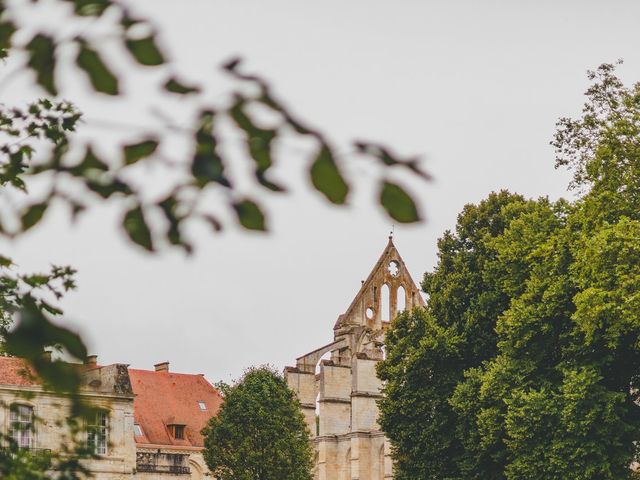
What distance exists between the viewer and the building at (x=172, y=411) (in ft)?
184

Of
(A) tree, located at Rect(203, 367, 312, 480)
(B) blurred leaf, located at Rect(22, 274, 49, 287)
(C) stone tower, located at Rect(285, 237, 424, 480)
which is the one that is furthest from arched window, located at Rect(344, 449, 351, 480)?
(B) blurred leaf, located at Rect(22, 274, 49, 287)

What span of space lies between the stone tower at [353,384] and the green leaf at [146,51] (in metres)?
54.3

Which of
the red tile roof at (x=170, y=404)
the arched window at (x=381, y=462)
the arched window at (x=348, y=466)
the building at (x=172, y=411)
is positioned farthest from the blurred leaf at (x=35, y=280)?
the arched window at (x=348, y=466)

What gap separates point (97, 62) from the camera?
2.60m

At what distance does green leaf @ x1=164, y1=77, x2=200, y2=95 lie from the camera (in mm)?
2611

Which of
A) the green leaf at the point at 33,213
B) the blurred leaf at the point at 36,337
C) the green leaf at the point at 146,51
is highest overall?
the green leaf at the point at 146,51

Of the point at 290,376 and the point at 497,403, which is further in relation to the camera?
the point at 290,376

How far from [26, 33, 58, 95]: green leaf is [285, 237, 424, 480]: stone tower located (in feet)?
178

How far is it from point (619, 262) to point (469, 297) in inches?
336

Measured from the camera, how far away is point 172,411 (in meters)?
58.9

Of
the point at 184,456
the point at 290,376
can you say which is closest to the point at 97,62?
the point at 184,456

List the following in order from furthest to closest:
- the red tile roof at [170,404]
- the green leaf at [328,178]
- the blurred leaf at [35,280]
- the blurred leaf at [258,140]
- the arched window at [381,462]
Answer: the arched window at [381,462] < the red tile roof at [170,404] < the blurred leaf at [35,280] < the blurred leaf at [258,140] < the green leaf at [328,178]

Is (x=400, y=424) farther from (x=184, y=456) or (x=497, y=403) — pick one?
(x=184, y=456)

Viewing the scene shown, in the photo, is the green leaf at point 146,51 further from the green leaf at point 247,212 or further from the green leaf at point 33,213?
the green leaf at point 33,213
